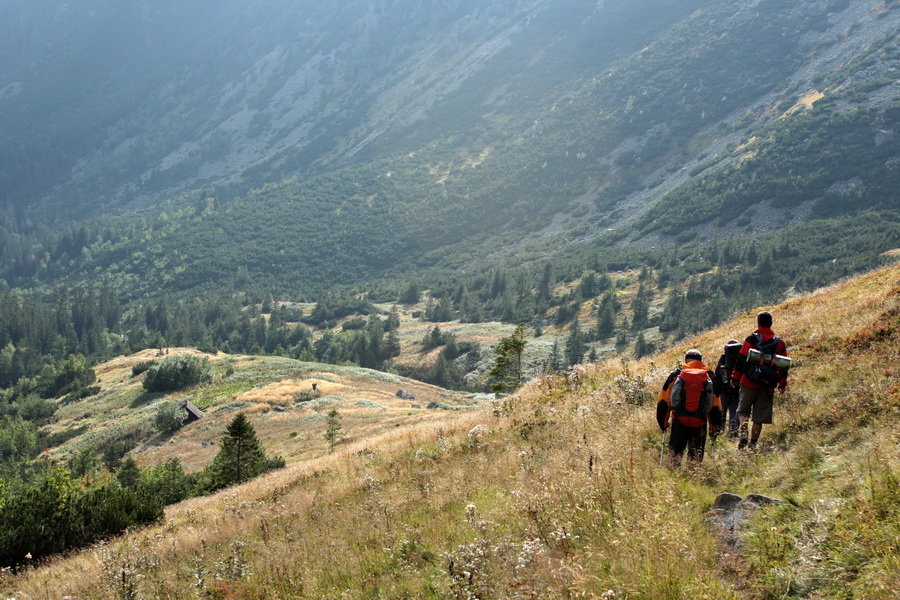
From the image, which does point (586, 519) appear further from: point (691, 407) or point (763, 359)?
point (763, 359)

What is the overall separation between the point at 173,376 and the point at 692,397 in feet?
225

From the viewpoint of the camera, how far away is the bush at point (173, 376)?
212 ft

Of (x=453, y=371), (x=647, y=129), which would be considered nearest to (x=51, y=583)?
(x=453, y=371)

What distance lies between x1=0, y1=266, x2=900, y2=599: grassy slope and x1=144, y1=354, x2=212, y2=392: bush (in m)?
58.7

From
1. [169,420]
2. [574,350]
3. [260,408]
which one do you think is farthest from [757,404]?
[574,350]

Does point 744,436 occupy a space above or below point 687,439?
below

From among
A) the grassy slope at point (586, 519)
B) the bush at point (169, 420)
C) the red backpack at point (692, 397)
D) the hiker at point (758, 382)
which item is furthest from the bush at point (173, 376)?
the hiker at point (758, 382)

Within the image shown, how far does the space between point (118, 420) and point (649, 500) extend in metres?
65.0

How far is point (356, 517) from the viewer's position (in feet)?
30.0

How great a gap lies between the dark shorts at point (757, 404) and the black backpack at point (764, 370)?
13 cm

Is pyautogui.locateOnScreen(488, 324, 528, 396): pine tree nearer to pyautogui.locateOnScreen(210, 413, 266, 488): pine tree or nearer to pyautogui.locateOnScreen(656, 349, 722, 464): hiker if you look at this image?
pyautogui.locateOnScreen(210, 413, 266, 488): pine tree

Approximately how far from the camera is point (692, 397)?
7.65 m

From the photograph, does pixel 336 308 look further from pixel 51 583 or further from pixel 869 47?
pixel 869 47

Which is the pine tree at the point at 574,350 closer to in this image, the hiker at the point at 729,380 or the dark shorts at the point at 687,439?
the hiker at the point at 729,380
